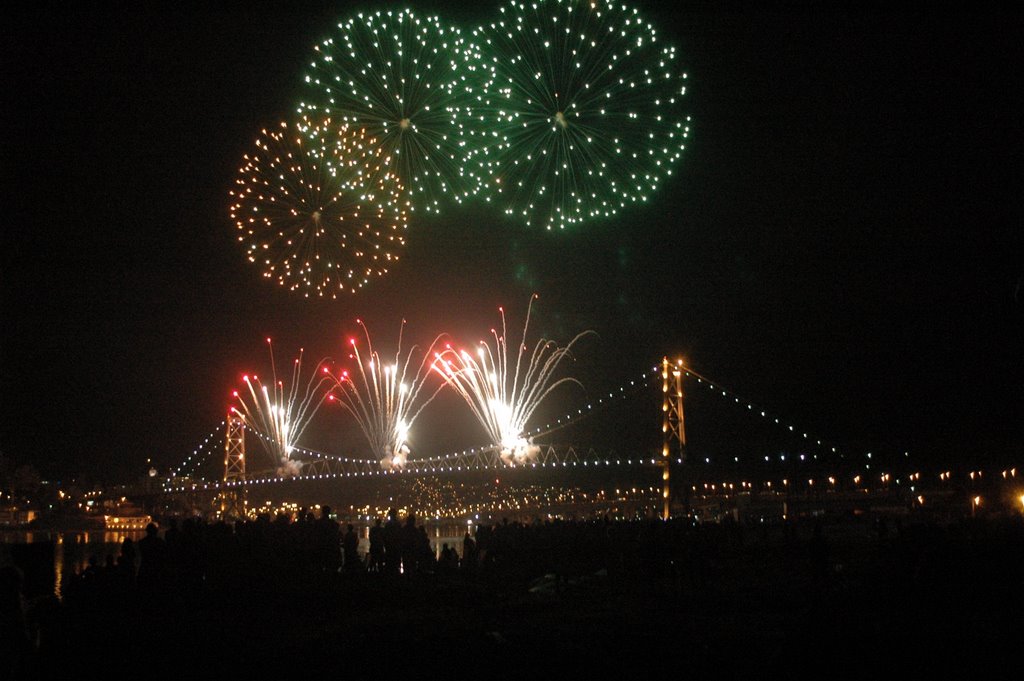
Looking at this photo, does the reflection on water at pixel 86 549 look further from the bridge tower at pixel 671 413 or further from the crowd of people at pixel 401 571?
the bridge tower at pixel 671 413

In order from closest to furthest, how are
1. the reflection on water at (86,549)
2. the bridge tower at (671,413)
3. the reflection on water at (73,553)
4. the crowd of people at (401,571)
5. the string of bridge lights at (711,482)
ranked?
Result: the crowd of people at (401,571), the reflection on water at (73,553), the reflection on water at (86,549), the bridge tower at (671,413), the string of bridge lights at (711,482)

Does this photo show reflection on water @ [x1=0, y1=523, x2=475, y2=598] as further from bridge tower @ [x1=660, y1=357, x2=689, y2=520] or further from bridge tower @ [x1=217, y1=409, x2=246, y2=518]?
bridge tower @ [x1=217, y1=409, x2=246, y2=518]

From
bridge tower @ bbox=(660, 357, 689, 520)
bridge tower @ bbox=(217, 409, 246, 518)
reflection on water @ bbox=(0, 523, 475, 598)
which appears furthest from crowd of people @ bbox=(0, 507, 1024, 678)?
bridge tower @ bbox=(217, 409, 246, 518)

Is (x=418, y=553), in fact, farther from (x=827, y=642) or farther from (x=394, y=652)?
(x=827, y=642)

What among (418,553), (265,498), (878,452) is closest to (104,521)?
(265,498)

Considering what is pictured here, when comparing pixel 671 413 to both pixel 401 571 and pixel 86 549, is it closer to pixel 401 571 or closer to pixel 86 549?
pixel 86 549

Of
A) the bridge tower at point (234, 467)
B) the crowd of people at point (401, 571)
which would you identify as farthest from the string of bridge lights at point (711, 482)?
the crowd of people at point (401, 571)

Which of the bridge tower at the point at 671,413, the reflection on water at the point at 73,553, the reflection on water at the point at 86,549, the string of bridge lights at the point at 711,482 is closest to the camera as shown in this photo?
the reflection on water at the point at 73,553

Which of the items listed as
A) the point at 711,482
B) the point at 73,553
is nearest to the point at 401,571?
the point at 73,553
